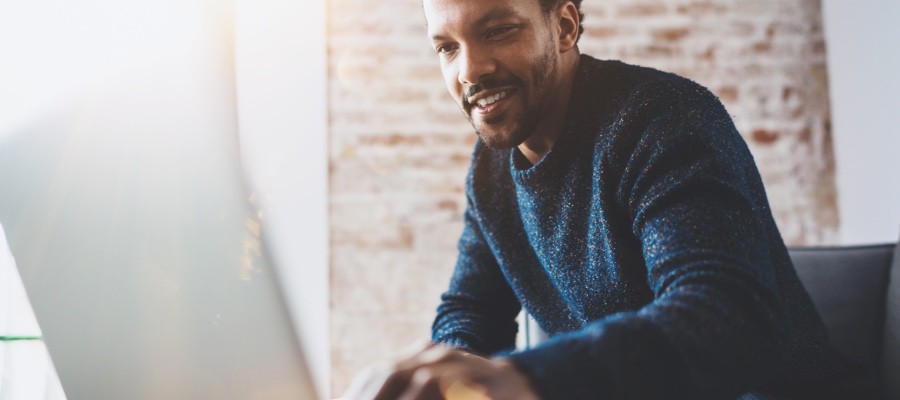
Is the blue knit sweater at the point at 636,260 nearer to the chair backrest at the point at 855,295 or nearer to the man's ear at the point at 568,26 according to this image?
the man's ear at the point at 568,26

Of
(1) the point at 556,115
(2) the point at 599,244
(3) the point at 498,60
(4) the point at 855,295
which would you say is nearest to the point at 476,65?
(3) the point at 498,60

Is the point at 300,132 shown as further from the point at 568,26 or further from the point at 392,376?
the point at 392,376

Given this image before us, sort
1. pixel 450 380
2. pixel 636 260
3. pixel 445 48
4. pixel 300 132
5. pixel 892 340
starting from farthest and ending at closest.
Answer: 1. pixel 300 132
2. pixel 892 340
3. pixel 445 48
4. pixel 636 260
5. pixel 450 380

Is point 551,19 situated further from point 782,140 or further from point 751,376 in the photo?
point 782,140

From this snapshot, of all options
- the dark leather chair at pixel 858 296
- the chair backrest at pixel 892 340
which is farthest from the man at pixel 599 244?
the chair backrest at pixel 892 340

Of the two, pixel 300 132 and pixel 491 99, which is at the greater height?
pixel 491 99

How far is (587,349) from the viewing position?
523mm

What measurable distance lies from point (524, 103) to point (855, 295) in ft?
2.27

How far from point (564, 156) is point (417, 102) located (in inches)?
33.6

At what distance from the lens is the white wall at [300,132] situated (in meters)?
1.64

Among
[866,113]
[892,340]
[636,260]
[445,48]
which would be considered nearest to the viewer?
[636,260]

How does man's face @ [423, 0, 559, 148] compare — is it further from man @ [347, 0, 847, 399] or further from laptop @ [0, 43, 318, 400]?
laptop @ [0, 43, 318, 400]

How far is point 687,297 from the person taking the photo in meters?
0.56

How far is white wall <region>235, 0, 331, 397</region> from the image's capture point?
5.37 feet
